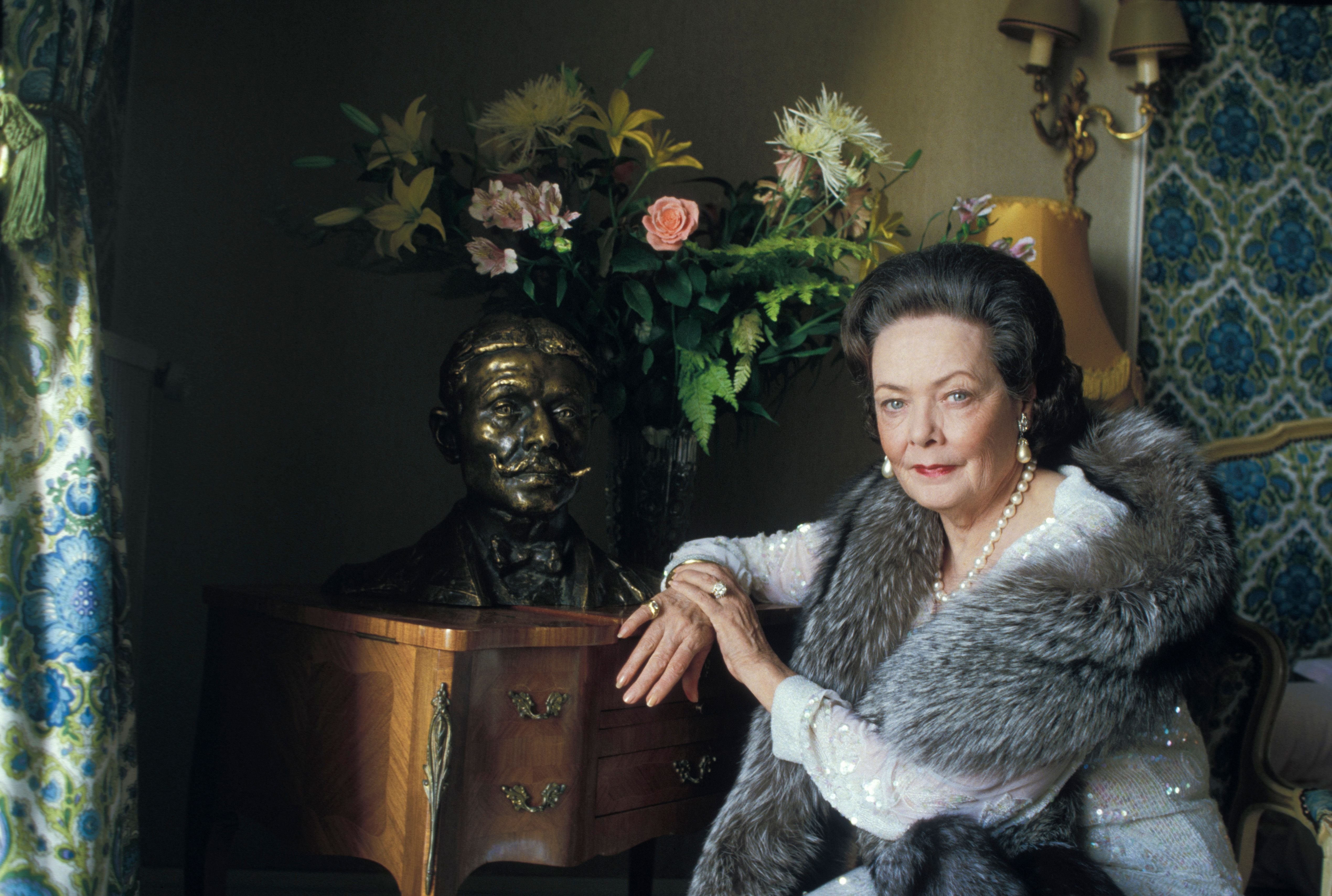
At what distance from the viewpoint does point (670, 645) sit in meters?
1.30

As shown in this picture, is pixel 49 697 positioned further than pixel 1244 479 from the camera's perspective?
No

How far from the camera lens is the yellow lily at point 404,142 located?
1.49m

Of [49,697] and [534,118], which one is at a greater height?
[534,118]

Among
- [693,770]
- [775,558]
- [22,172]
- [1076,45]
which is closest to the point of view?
[22,172]

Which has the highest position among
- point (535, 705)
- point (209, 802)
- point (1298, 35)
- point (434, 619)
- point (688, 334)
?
point (1298, 35)

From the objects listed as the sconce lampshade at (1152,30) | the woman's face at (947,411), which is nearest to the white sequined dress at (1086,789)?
the woman's face at (947,411)

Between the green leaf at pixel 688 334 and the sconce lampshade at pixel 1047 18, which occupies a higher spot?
the sconce lampshade at pixel 1047 18

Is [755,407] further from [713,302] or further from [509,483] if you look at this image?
[509,483]

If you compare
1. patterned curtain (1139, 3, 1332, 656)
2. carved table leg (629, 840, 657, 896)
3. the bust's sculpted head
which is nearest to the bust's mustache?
the bust's sculpted head

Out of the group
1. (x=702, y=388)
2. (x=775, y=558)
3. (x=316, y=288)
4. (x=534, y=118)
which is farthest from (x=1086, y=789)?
(x=316, y=288)

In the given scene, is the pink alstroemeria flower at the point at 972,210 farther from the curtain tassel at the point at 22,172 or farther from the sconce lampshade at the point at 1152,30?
the curtain tassel at the point at 22,172

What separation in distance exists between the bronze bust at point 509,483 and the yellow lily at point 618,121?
0.34 m

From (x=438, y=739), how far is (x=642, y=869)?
864 millimetres

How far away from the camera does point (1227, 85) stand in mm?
2400
